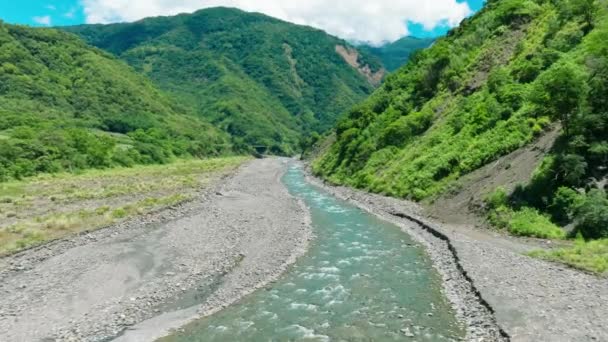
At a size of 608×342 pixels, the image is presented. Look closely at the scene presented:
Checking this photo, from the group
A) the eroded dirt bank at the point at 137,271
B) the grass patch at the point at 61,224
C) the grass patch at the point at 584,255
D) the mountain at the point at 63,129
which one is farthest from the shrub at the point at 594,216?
the mountain at the point at 63,129

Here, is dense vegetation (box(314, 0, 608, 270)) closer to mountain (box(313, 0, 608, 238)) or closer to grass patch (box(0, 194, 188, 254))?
mountain (box(313, 0, 608, 238))

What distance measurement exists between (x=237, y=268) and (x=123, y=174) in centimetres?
8385

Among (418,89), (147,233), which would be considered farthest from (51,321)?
(418,89)

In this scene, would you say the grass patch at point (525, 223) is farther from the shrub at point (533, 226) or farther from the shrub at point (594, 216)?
the shrub at point (594, 216)

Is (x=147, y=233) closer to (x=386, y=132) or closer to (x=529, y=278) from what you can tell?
(x=529, y=278)

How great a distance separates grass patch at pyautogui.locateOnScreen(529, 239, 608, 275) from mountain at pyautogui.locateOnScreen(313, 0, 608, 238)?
210cm

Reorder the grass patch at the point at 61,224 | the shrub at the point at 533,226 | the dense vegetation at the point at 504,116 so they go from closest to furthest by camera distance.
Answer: the shrub at the point at 533,226
the dense vegetation at the point at 504,116
the grass patch at the point at 61,224

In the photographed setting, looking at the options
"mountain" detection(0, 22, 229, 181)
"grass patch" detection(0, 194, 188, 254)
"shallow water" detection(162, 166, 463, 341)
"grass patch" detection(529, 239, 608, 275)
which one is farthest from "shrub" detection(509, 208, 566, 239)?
"mountain" detection(0, 22, 229, 181)

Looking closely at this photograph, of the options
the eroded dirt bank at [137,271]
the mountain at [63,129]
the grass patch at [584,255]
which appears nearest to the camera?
the eroded dirt bank at [137,271]

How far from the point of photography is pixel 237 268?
105 feet

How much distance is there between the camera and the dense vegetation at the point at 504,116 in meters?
35.8

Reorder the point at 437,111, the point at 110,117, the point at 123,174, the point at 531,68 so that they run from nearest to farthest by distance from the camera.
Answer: the point at 531,68
the point at 437,111
the point at 123,174
the point at 110,117

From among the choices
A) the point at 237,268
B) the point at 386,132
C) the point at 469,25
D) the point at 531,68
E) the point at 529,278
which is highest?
the point at 469,25

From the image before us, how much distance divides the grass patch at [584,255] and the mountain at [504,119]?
6.89 feet
